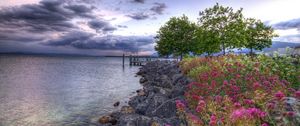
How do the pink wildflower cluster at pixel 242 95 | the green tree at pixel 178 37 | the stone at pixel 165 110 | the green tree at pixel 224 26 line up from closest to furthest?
the pink wildflower cluster at pixel 242 95 < the stone at pixel 165 110 < the green tree at pixel 224 26 < the green tree at pixel 178 37

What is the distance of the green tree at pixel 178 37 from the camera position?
213 feet

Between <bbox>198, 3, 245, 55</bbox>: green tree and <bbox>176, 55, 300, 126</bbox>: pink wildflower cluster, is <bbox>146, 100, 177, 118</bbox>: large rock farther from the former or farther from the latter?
<bbox>198, 3, 245, 55</bbox>: green tree

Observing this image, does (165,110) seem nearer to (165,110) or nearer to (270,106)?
(165,110)

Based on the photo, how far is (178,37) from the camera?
65312mm

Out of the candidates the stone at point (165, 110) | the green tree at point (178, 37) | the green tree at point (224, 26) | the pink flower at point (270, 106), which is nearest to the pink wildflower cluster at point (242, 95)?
the pink flower at point (270, 106)

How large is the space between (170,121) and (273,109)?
5806mm

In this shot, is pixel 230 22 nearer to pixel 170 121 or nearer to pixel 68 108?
pixel 68 108

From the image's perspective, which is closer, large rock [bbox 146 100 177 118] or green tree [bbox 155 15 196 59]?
large rock [bbox 146 100 177 118]

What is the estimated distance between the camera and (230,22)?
Result: 43.4m

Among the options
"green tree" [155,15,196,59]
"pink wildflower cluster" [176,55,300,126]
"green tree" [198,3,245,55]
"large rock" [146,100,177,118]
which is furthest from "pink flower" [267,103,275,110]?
"green tree" [155,15,196,59]

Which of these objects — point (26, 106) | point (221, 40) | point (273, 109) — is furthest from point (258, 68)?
point (221, 40)

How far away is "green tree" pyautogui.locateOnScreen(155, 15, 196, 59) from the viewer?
64.9 metres

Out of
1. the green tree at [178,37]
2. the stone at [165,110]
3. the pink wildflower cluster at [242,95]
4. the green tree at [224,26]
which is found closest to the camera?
the pink wildflower cluster at [242,95]

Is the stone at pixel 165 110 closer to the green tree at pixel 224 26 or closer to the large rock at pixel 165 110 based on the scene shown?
the large rock at pixel 165 110
